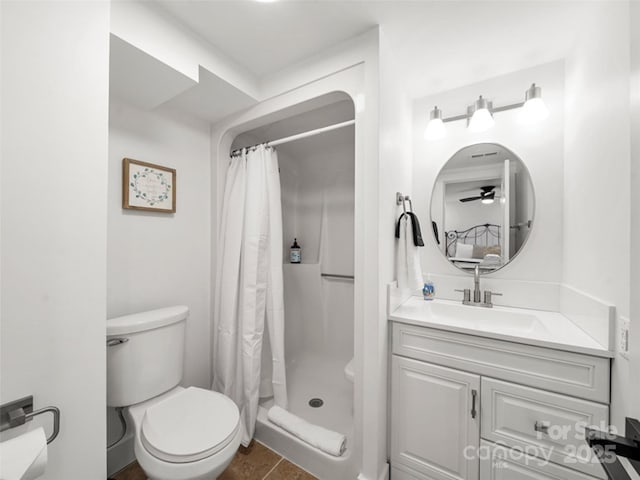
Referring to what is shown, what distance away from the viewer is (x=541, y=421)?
3.39 ft

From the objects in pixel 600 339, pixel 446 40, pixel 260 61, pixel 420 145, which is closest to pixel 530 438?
pixel 600 339

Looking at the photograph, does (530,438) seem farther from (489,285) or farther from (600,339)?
(489,285)

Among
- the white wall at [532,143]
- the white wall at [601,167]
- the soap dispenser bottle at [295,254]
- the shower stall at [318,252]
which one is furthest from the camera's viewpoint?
the soap dispenser bottle at [295,254]

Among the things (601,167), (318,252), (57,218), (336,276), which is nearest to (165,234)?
(57,218)

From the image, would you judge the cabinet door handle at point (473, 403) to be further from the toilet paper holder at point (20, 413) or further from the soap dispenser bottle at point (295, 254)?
the soap dispenser bottle at point (295, 254)

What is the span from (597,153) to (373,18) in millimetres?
1130

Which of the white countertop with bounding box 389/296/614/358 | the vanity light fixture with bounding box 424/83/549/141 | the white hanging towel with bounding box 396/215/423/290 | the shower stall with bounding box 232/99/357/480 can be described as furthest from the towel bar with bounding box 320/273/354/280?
the vanity light fixture with bounding box 424/83/549/141

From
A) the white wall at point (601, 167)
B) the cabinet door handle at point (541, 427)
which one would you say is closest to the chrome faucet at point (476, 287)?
the white wall at point (601, 167)

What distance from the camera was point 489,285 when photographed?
64.9 inches

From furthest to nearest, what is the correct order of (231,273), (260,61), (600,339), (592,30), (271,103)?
(231,273) → (271,103) → (260,61) → (592,30) → (600,339)

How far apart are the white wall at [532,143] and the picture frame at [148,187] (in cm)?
179

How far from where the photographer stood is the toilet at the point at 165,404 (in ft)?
3.43

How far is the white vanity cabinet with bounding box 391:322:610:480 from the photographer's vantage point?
983mm

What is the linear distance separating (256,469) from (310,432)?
35cm
